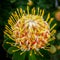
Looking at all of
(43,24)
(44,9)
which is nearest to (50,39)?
(43,24)

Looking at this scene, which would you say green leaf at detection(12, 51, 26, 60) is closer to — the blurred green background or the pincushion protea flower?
the pincushion protea flower

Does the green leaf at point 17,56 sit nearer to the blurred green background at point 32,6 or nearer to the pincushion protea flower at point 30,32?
the pincushion protea flower at point 30,32

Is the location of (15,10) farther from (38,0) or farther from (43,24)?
(43,24)

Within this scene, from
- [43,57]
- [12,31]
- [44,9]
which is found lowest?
[43,57]

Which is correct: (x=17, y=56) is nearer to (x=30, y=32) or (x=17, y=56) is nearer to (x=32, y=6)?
(x=30, y=32)

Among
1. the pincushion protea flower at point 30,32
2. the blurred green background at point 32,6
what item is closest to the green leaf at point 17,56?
the pincushion protea flower at point 30,32

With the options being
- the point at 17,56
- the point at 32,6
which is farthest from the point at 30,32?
the point at 32,6

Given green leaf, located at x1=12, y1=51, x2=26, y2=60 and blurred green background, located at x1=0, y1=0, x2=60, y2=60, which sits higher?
blurred green background, located at x1=0, y1=0, x2=60, y2=60

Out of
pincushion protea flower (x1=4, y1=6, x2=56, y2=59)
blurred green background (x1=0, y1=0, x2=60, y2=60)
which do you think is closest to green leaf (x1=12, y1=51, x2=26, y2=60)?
pincushion protea flower (x1=4, y1=6, x2=56, y2=59)
